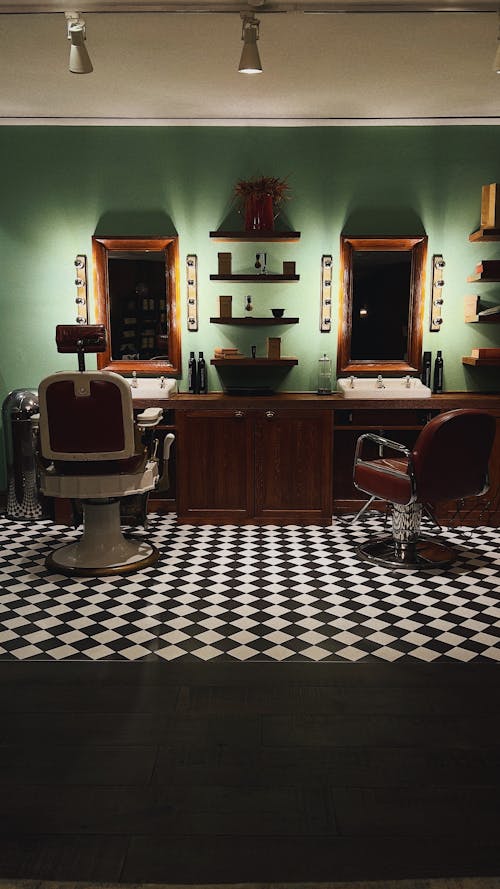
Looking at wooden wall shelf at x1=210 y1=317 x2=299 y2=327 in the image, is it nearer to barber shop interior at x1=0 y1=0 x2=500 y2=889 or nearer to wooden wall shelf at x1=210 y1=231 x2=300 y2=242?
barber shop interior at x1=0 y1=0 x2=500 y2=889

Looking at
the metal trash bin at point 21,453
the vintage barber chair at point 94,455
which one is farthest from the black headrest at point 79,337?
the metal trash bin at point 21,453

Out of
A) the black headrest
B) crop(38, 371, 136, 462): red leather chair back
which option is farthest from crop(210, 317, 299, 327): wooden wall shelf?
crop(38, 371, 136, 462): red leather chair back

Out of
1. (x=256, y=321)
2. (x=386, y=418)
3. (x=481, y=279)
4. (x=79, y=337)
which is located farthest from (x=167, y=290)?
(x=481, y=279)

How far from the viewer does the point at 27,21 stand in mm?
3645

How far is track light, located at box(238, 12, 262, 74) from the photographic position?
336 centimetres

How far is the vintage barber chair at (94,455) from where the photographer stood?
3.97 metres

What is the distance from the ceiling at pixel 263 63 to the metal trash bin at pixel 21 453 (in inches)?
83.3

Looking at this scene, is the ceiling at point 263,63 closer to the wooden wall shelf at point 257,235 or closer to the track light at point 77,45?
the track light at point 77,45

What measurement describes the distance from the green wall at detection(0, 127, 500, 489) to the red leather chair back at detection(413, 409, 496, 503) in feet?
5.72

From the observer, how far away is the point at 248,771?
207cm

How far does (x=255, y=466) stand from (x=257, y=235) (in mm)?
1705

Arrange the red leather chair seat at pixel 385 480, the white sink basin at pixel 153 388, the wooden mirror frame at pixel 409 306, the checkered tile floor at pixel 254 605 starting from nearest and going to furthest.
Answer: the checkered tile floor at pixel 254 605 → the red leather chair seat at pixel 385 480 → the white sink basin at pixel 153 388 → the wooden mirror frame at pixel 409 306

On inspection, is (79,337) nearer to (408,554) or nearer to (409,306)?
(408,554)

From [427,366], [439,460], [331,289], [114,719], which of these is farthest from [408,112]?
[114,719]
